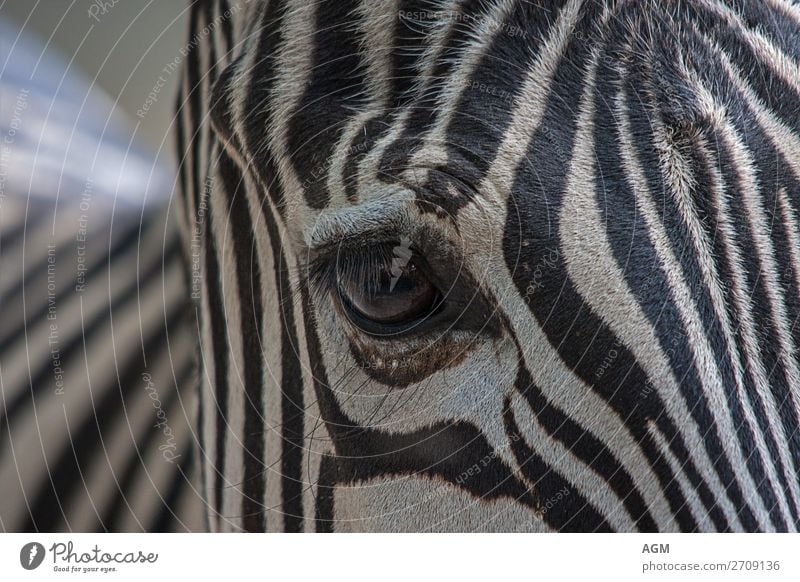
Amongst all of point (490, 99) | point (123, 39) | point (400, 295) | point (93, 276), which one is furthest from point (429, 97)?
point (93, 276)

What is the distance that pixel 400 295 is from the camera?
1.78 ft

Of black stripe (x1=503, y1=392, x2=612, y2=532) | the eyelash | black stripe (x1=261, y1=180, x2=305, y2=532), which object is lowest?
black stripe (x1=503, y1=392, x2=612, y2=532)

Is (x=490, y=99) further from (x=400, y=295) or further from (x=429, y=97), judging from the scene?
(x=400, y=295)

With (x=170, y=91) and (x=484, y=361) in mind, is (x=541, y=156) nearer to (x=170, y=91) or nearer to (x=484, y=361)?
(x=484, y=361)

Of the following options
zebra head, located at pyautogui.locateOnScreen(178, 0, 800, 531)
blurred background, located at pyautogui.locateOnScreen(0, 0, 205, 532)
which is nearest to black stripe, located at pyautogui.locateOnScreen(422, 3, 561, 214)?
zebra head, located at pyautogui.locateOnScreen(178, 0, 800, 531)

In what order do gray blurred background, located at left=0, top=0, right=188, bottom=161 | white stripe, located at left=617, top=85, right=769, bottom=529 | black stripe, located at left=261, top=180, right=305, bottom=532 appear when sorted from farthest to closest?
gray blurred background, located at left=0, top=0, right=188, bottom=161 < black stripe, located at left=261, top=180, right=305, bottom=532 < white stripe, located at left=617, top=85, right=769, bottom=529

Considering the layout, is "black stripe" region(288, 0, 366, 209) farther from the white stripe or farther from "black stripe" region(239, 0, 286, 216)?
the white stripe

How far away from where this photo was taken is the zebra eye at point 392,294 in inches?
21.2

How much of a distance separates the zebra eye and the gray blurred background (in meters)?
0.37

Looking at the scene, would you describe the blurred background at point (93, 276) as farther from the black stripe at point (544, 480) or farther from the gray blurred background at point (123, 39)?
the black stripe at point (544, 480)

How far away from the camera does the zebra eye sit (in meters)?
0.54

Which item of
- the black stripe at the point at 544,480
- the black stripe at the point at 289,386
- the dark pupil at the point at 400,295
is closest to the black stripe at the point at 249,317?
the black stripe at the point at 289,386

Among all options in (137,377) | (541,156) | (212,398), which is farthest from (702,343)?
(137,377)

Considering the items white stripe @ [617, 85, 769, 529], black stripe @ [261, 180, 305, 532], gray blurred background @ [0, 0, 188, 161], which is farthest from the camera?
gray blurred background @ [0, 0, 188, 161]
